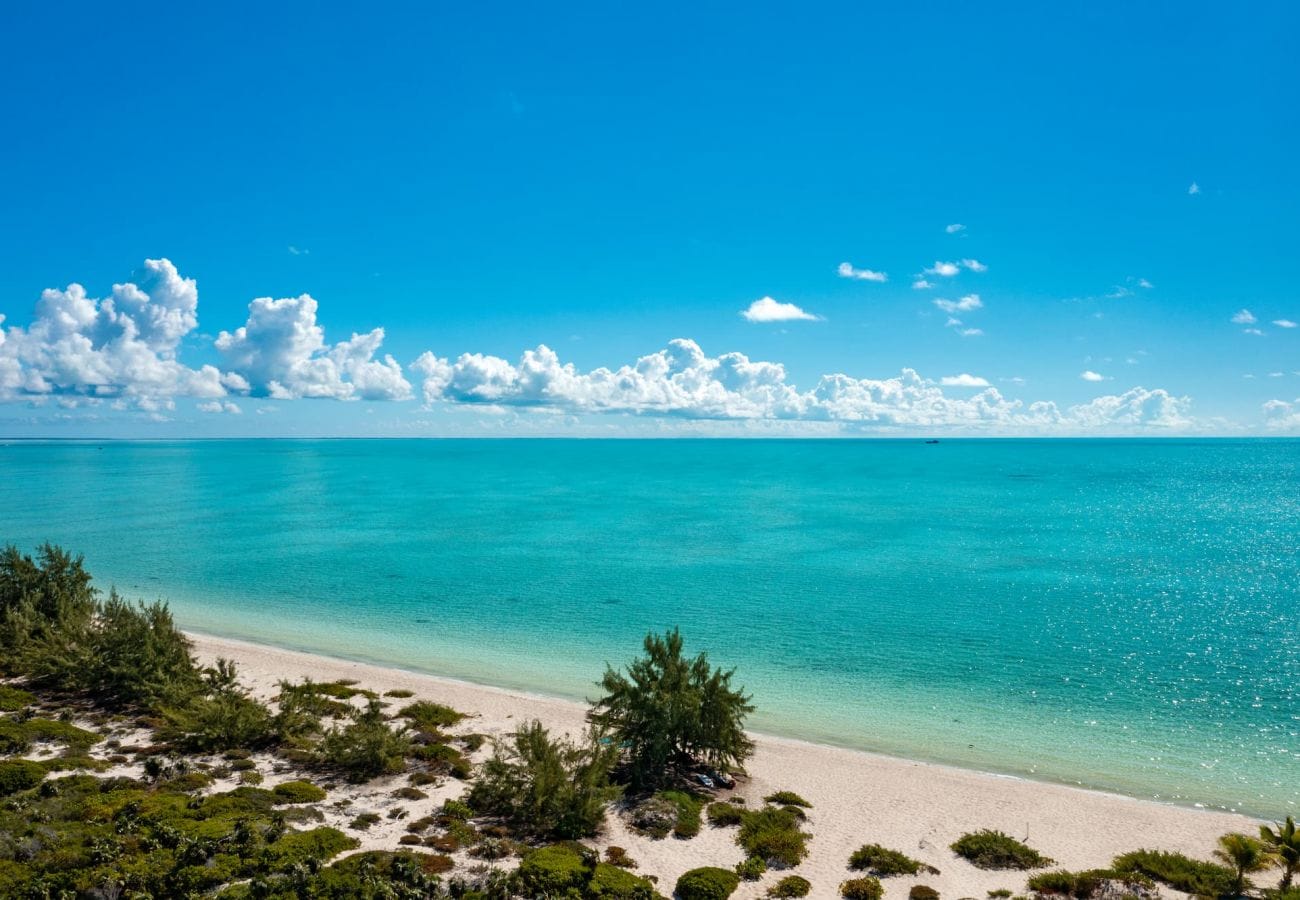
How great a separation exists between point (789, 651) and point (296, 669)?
2974cm

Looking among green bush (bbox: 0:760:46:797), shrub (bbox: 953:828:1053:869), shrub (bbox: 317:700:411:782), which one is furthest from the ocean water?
green bush (bbox: 0:760:46:797)

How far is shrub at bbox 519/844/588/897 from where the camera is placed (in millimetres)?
18812

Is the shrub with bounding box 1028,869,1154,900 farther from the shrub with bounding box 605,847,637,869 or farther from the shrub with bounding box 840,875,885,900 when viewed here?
the shrub with bounding box 605,847,637,869

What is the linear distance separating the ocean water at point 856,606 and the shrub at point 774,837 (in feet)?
30.9

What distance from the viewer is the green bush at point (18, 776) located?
23.0 meters

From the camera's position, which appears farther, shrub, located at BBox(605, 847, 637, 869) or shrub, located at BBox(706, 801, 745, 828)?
shrub, located at BBox(706, 801, 745, 828)

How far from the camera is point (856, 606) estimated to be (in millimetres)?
55500

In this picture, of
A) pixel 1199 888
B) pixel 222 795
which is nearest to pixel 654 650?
pixel 222 795

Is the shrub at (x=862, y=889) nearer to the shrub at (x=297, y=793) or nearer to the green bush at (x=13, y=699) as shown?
the shrub at (x=297, y=793)

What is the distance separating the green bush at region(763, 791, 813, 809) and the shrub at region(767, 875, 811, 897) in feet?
16.7

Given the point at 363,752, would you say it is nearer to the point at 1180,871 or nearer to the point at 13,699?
the point at 13,699

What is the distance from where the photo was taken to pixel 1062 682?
128 feet

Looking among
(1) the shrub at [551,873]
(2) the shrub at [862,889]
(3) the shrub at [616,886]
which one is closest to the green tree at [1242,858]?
(2) the shrub at [862,889]

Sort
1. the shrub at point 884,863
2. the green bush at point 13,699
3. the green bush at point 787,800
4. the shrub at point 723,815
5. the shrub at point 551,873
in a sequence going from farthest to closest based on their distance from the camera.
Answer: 1. the green bush at point 13,699
2. the green bush at point 787,800
3. the shrub at point 723,815
4. the shrub at point 884,863
5. the shrub at point 551,873
